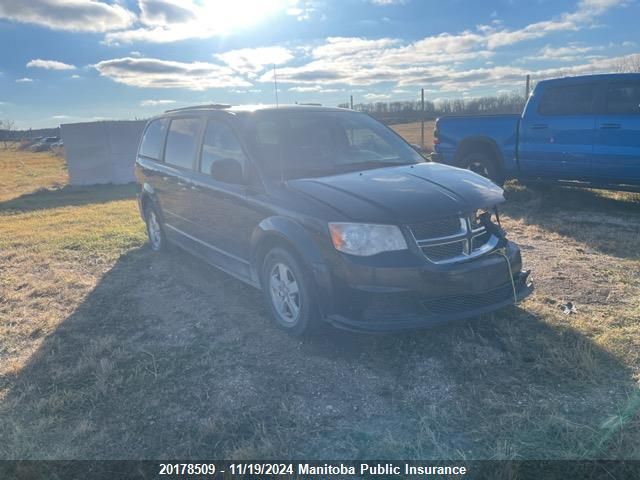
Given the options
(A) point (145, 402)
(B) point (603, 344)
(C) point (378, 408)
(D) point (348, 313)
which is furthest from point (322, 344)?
(B) point (603, 344)

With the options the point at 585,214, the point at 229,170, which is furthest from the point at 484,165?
the point at 229,170

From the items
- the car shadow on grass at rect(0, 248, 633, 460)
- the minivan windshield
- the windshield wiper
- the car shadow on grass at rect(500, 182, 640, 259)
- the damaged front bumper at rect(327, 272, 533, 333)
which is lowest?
the car shadow on grass at rect(0, 248, 633, 460)

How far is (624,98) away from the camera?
7297 millimetres

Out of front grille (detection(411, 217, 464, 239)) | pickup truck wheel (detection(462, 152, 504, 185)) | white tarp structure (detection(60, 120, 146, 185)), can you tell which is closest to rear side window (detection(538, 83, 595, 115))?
pickup truck wheel (detection(462, 152, 504, 185))

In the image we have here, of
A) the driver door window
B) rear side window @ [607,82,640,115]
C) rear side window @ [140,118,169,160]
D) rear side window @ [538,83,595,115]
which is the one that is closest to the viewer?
the driver door window

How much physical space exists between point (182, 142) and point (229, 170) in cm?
163

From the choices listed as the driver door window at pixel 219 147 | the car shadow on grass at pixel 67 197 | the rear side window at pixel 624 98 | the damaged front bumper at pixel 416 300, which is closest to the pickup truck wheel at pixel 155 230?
the driver door window at pixel 219 147

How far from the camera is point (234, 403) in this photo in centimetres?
309

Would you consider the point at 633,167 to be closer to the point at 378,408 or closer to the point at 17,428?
the point at 378,408

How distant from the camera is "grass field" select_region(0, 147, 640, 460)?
2674 mm

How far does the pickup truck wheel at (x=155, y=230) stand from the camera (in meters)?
6.37

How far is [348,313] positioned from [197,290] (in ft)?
7.61

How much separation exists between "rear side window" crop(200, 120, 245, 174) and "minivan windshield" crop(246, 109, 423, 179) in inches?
6.3

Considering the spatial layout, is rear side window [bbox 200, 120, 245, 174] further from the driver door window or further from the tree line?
the tree line
